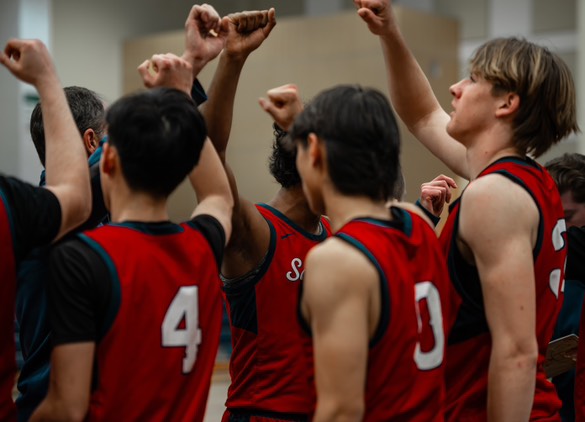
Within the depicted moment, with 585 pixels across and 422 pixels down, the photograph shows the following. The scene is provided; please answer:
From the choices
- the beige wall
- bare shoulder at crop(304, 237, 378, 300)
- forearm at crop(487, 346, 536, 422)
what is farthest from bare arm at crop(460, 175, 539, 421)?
the beige wall

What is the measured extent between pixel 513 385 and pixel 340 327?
0.66 meters

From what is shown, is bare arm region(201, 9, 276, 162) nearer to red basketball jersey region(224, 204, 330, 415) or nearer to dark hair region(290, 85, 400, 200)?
red basketball jersey region(224, 204, 330, 415)

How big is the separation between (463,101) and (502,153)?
18cm

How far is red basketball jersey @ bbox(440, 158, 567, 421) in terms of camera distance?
231 centimetres

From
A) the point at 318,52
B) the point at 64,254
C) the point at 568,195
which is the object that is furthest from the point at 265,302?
the point at 318,52

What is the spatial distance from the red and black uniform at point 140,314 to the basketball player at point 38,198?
12cm

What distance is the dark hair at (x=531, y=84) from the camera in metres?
2.38

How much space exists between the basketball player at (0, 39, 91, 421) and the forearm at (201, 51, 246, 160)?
455mm

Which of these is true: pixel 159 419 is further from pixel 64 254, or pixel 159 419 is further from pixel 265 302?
pixel 265 302

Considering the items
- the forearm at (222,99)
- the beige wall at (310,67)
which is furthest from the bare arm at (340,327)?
the beige wall at (310,67)

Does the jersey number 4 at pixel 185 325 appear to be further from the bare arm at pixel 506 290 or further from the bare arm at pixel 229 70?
the bare arm at pixel 506 290

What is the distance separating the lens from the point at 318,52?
10562 mm

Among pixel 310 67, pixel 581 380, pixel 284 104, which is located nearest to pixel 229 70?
pixel 284 104

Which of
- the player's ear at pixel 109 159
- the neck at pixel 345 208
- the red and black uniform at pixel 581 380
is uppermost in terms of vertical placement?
the player's ear at pixel 109 159
